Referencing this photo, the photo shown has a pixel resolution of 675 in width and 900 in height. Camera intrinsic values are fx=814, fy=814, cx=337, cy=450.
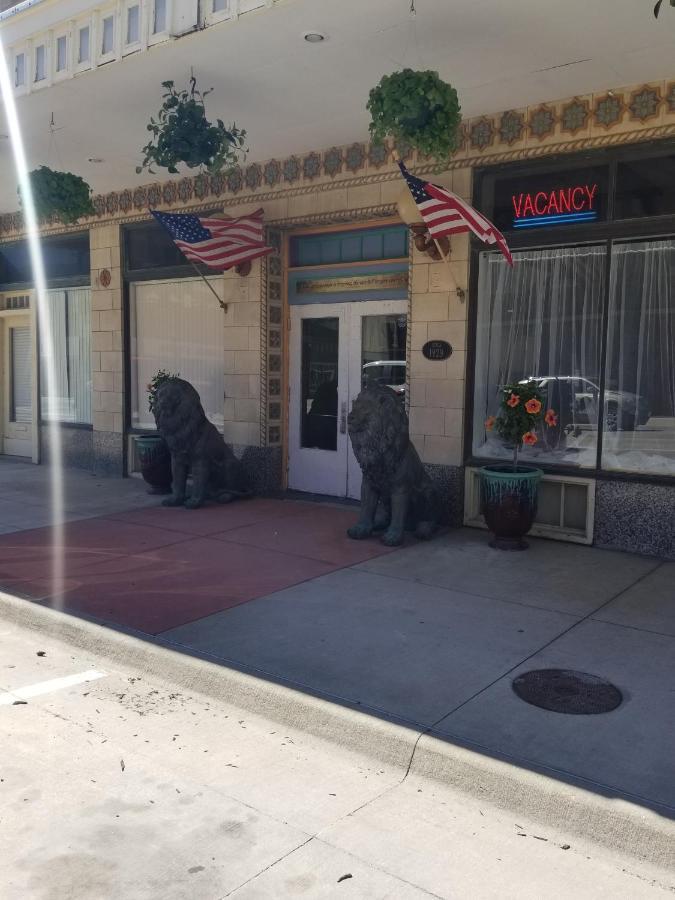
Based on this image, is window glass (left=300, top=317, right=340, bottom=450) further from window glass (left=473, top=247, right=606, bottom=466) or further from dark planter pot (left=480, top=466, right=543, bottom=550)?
dark planter pot (left=480, top=466, right=543, bottom=550)

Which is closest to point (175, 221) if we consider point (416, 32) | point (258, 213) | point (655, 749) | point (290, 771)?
point (258, 213)

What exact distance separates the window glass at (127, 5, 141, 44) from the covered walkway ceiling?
0.49 feet

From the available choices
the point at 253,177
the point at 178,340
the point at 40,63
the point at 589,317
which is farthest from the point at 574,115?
the point at 178,340

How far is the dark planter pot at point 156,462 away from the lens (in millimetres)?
10281

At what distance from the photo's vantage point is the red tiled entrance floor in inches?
A: 235

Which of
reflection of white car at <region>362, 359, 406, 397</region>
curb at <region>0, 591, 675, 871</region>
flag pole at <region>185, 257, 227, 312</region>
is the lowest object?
curb at <region>0, 591, 675, 871</region>

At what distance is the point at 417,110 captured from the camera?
219 inches

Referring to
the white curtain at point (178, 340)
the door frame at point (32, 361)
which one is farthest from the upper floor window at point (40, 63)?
the door frame at point (32, 361)

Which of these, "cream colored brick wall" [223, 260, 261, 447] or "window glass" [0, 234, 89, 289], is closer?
"cream colored brick wall" [223, 260, 261, 447]

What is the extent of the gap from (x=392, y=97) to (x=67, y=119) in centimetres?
432

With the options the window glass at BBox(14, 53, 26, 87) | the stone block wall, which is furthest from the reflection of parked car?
the stone block wall

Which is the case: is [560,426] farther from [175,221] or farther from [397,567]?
[175,221]

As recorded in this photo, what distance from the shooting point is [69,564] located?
274 inches

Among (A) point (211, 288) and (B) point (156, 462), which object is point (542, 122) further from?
(B) point (156, 462)
